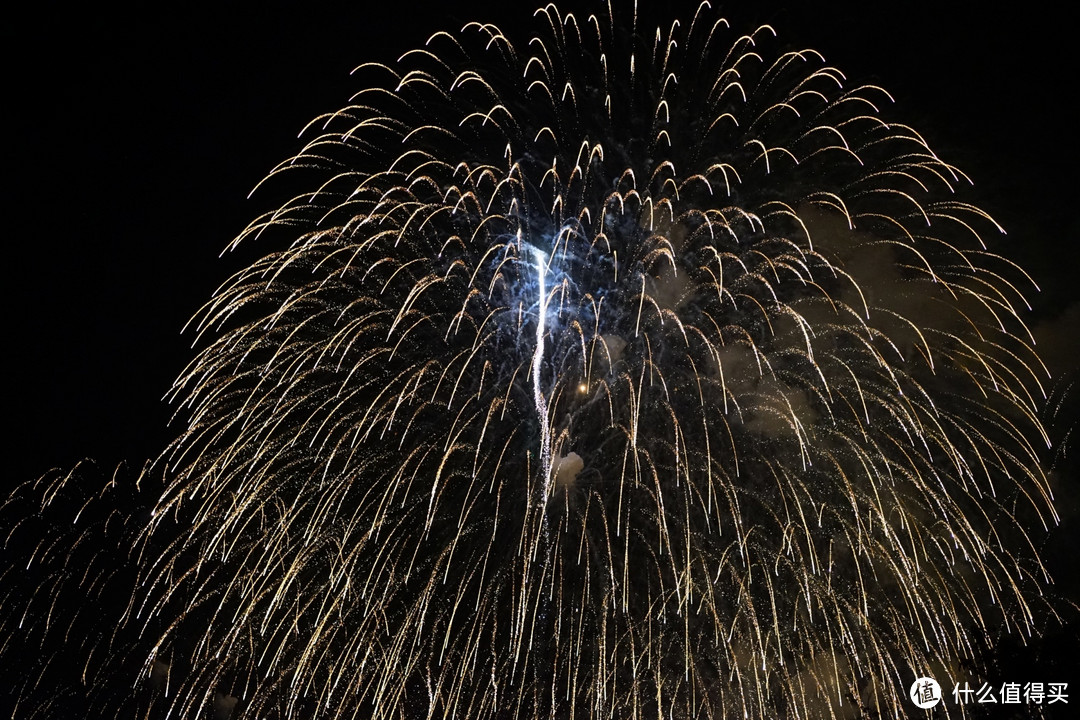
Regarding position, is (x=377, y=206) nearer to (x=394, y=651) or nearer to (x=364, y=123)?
(x=364, y=123)

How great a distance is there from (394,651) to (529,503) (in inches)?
201

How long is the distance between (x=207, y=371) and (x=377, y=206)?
574 cm

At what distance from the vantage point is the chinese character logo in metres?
19.1

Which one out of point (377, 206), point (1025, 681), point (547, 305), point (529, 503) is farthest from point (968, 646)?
point (377, 206)

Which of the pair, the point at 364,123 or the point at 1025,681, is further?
the point at 364,123

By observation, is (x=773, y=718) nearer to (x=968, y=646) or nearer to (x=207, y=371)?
(x=968, y=646)

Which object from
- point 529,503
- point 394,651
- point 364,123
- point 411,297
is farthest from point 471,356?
point 394,651

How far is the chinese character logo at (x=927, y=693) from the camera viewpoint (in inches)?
751

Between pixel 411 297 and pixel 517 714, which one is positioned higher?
pixel 411 297

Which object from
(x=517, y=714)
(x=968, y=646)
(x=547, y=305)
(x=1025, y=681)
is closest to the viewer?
(x=1025, y=681)

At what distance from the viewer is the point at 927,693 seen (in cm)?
1917

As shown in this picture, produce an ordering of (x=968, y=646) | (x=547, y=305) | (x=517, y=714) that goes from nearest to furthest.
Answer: (x=968, y=646)
(x=547, y=305)
(x=517, y=714)

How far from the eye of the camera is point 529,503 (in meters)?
19.3

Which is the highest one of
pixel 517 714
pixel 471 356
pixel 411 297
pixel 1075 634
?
pixel 411 297
